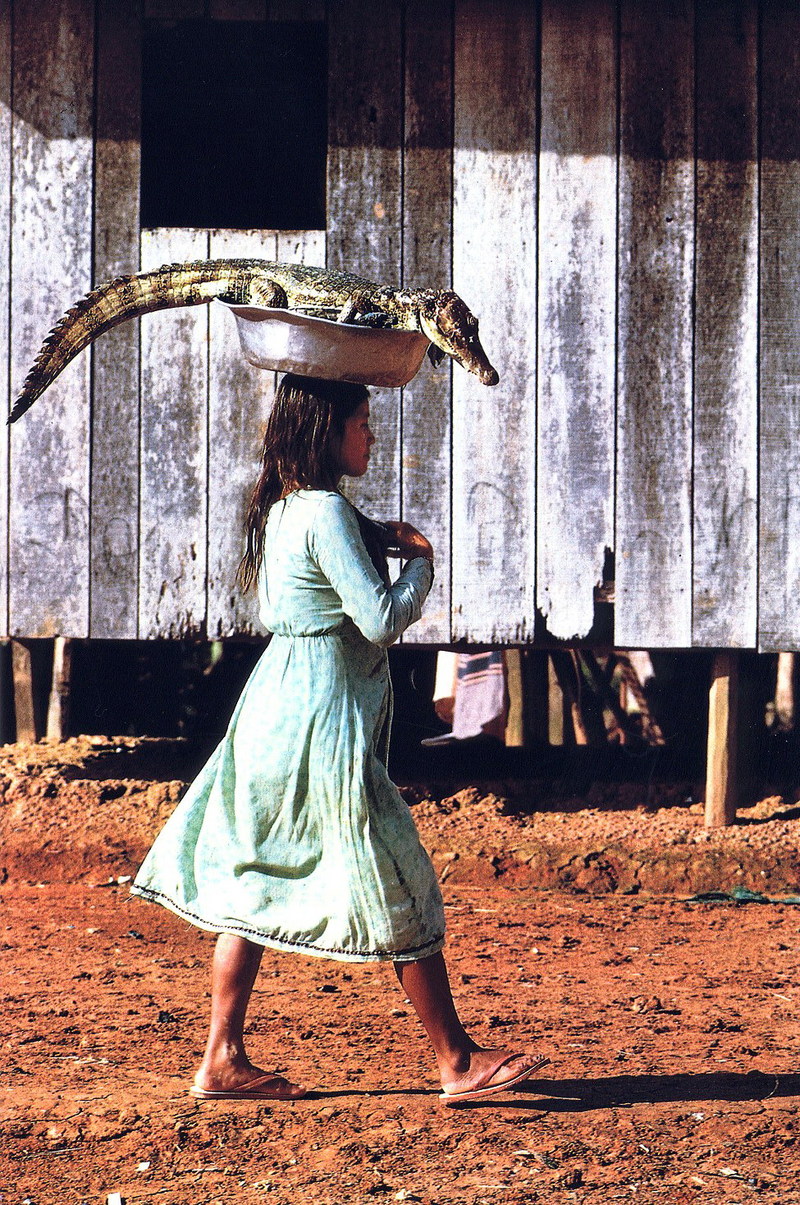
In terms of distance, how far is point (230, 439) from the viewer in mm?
5410

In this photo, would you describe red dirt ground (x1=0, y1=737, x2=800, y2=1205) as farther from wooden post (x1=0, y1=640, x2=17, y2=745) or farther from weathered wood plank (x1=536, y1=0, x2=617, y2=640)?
weathered wood plank (x1=536, y1=0, x2=617, y2=640)

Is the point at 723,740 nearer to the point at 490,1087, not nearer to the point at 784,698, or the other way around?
the point at 784,698

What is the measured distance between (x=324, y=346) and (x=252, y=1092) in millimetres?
1645

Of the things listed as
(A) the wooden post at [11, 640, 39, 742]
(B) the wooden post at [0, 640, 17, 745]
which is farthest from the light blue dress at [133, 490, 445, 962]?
(B) the wooden post at [0, 640, 17, 745]

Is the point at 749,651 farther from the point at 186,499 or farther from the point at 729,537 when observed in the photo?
the point at 186,499

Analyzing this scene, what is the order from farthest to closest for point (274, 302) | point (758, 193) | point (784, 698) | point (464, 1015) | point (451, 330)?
1. point (784, 698)
2. point (758, 193)
3. point (464, 1015)
4. point (451, 330)
5. point (274, 302)

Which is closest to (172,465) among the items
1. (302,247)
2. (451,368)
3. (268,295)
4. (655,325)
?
(302,247)

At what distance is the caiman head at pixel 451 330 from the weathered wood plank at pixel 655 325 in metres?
2.05

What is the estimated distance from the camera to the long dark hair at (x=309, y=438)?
308 cm

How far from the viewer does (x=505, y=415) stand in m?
5.40

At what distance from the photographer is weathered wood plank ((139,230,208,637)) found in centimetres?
539

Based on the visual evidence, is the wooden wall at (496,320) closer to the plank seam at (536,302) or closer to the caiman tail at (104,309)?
the plank seam at (536,302)

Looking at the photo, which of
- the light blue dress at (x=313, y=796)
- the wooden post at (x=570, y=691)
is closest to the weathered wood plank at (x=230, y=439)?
the wooden post at (x=570, y=691)

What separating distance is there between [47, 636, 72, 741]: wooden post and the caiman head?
3786 millimetres
